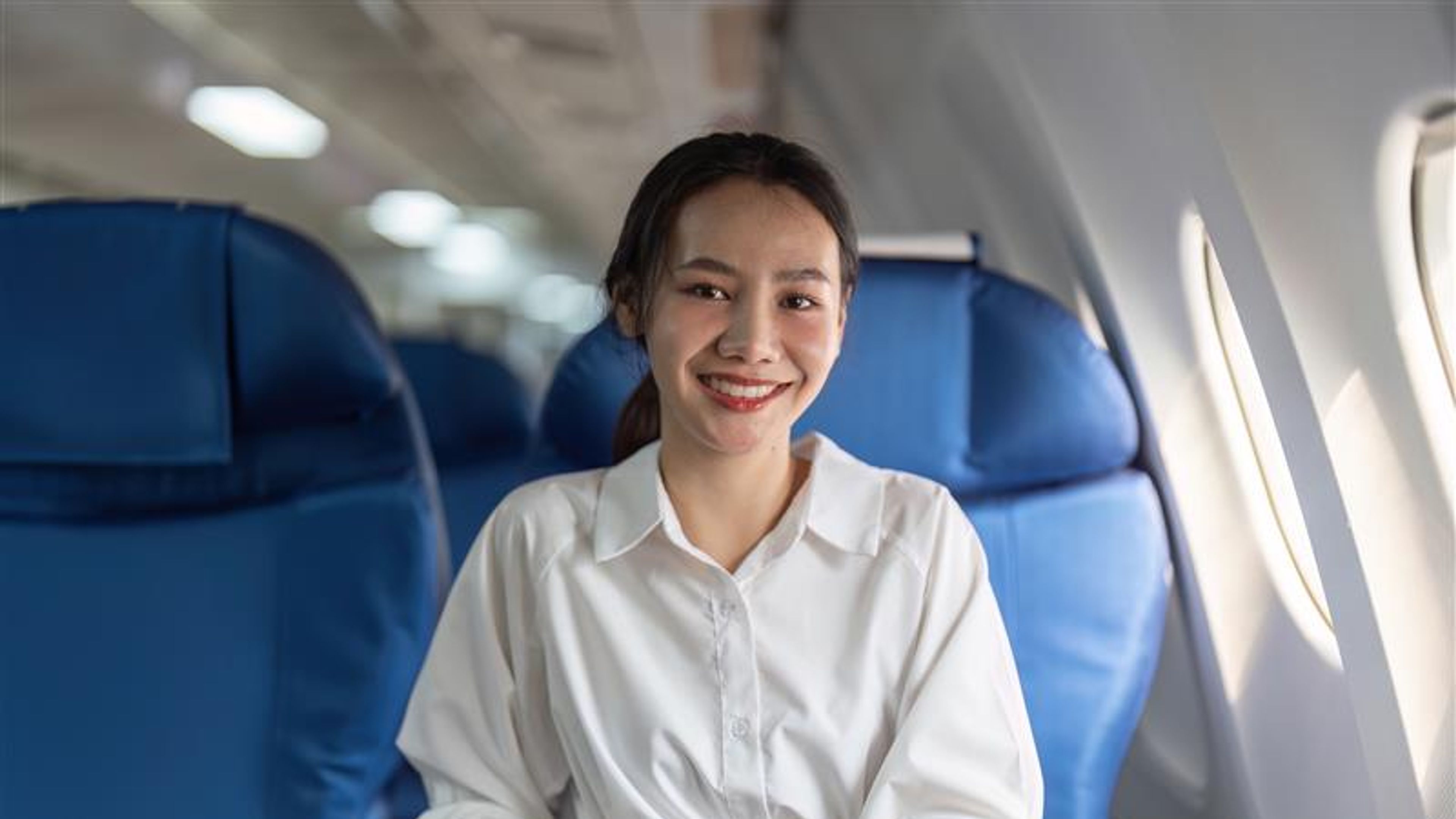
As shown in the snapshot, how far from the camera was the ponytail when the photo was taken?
2.02 m

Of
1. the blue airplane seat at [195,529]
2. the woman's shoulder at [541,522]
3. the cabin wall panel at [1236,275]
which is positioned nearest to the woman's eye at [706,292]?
the woman's shoulder at [541,522]

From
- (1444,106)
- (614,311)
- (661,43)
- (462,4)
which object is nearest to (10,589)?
(614,311)

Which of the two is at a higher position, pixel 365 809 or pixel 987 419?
pixel 987 419

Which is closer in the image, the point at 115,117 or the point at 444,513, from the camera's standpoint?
the point at 444,513

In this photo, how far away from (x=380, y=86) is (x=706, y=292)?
456 centimetres

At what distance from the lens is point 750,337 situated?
64.7 inches

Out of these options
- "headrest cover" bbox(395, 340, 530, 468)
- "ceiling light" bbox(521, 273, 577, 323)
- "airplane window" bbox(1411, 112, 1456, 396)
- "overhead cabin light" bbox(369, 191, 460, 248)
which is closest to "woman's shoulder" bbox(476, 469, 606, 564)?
"airplane window" bbox(1411, 112, 1456, 396)

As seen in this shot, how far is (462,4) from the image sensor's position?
424cm

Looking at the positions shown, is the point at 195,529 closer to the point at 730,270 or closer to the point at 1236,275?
the point at 730,270

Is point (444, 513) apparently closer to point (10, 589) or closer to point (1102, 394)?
point (10, 589)

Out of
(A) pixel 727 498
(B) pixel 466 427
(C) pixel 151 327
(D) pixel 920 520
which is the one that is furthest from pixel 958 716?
(B) pixel 466 427

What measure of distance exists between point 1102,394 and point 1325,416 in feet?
1.21

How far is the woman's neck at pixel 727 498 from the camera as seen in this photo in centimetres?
180

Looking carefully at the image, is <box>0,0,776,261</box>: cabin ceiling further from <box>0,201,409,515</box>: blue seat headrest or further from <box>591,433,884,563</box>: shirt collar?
<box>591,433,884,563</box>: shirt collar
